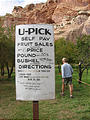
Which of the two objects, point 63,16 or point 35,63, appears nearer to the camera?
point 35,63

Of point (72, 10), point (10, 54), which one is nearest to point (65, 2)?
point (72, 10)

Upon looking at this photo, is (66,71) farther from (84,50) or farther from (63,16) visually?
(63,16)

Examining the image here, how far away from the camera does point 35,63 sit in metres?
3.18

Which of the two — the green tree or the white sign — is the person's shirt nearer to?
the white sign

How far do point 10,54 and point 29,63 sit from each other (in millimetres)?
12862

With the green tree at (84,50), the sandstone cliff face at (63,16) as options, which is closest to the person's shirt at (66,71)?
the green tree at (84,50)

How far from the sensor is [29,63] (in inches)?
126

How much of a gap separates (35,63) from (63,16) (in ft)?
283

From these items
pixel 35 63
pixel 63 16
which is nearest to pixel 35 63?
pixel 35 63

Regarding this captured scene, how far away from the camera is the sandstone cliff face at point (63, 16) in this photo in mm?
62081

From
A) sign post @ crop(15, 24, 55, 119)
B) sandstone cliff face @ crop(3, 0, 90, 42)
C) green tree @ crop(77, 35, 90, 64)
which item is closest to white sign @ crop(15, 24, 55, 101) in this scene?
sign post @ crop(15, 24, 55, 119)

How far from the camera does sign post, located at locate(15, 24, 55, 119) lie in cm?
317

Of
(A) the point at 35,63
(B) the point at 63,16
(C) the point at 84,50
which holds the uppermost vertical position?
(B) the point at 63,16

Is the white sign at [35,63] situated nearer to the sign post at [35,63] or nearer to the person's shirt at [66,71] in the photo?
the sign post at [35,63]
